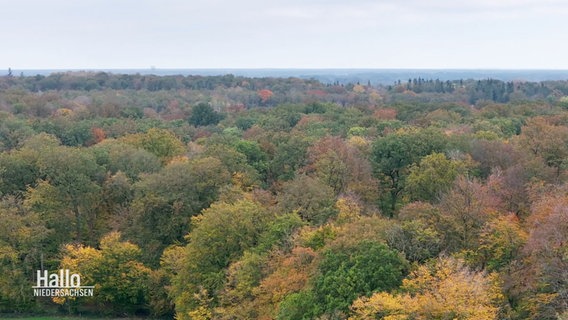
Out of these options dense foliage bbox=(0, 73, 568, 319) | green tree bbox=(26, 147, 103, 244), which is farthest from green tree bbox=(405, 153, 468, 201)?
green tree bbox=(26, 147, 103, 244)

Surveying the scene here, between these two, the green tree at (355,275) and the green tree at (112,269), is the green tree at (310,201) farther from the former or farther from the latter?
the green tree at (112,269)

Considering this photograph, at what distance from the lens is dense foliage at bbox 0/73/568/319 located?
91.4 ft

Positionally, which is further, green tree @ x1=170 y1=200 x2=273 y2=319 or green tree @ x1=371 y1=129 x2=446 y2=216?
green tree @ x1=371 y1=129 x2=446 y2=216

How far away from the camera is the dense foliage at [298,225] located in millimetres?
27844

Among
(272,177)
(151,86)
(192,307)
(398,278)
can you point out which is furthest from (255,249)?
(151,86)

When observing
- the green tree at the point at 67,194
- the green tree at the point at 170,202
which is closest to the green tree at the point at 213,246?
the green tree at the point at 170,202

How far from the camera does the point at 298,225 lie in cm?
3559

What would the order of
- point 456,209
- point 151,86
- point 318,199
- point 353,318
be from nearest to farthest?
point 353,318 → point 456,209 → point 318,199 → point 151,86

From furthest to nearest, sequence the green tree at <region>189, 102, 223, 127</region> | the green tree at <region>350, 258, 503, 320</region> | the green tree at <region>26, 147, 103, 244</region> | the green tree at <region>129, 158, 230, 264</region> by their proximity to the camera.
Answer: the green tree at <region>189, 102, 223, 127</region>
the green tree at <region>26, 147, 103, 244</region>
the green tree at <region>129, 158, 230, 264</region>
the green tree at <region>350, 258, 503, 320</region>

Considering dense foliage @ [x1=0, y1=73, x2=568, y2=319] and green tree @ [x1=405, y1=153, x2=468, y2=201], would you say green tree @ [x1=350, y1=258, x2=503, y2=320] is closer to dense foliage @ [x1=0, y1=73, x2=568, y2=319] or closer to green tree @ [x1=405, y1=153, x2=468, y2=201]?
dense foliage @ [x1=0, y1=73, x2=568, y2=319]

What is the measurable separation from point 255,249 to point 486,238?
12801mm

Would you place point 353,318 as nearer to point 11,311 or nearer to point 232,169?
point 232,169

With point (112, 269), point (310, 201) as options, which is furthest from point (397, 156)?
point (112, 269)

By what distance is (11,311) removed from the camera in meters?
43.8
